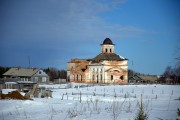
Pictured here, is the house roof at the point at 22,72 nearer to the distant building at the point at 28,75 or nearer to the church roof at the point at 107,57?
the distant building at the point at 28,75

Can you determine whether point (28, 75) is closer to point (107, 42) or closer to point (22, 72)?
point (22, 72)

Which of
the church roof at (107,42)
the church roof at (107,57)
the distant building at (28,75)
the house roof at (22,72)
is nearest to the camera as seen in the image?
the distant building at (28,75)

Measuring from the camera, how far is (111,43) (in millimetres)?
75125

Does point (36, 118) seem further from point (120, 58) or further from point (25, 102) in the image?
point (120, 58)

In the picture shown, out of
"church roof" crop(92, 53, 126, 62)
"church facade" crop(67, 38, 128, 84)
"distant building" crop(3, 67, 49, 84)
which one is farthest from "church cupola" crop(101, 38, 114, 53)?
"distant building" crop(3, 67, 49, 84)

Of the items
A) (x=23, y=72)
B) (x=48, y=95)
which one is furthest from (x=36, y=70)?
(x=48, y=95)

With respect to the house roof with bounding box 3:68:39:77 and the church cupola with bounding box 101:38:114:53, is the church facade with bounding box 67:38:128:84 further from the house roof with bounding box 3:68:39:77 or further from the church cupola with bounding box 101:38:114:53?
the house roof with bounding box 3:68:39:77

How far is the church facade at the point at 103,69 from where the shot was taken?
222 ft

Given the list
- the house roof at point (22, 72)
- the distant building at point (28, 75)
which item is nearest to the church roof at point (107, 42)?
the distant building at point (28, 75)

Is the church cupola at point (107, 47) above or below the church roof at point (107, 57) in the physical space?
above

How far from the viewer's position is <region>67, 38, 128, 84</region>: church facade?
6762 cm

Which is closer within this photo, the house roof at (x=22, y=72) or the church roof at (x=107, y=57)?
the house roof at (x=22, y=72)

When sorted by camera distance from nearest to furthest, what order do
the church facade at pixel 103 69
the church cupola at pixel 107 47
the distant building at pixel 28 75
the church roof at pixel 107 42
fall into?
the distant building at pixel 28 75, the church facade at pixel 103 69, the church cupola at pixel 107 47, the church roof at pixel 107 42

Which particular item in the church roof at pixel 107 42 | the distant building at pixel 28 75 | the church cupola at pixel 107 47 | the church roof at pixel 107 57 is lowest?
the distant building at pixel 28 75
